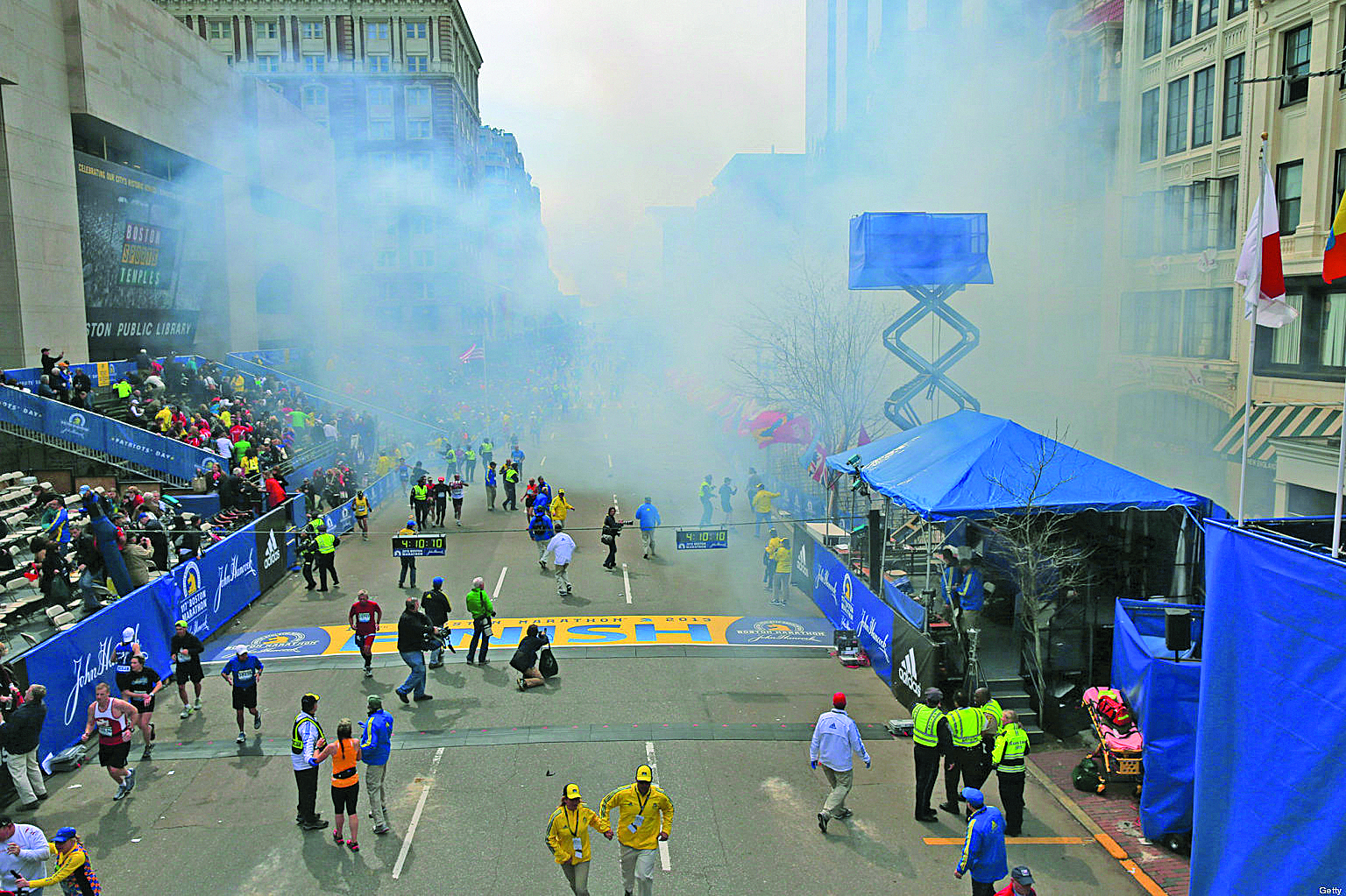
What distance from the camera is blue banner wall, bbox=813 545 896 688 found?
12477 mm

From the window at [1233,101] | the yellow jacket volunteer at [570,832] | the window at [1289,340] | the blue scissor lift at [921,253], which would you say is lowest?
the yellow jacket volunteer at [570,832]

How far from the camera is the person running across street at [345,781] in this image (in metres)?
8.04

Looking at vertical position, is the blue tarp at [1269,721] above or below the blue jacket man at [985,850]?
above

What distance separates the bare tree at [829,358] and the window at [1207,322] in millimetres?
7632

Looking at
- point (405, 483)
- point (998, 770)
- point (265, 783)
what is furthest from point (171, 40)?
point (998, 770)

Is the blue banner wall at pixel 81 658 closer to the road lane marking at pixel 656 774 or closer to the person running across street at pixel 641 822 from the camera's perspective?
the road lane marking at pixel 656 774

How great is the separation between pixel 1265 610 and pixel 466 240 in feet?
166

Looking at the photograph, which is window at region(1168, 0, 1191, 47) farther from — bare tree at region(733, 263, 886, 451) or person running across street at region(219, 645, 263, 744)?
person running across street at region(219, 645, 263, 744)

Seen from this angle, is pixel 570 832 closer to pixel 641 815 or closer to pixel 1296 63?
pixel 641 815

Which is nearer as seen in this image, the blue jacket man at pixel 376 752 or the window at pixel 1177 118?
the blue jacket man at pixel 376 752

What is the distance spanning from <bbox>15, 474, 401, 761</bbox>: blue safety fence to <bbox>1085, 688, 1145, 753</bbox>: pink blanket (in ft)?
34.0

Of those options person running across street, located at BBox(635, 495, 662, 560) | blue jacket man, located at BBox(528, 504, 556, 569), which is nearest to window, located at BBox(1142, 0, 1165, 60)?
person running across street, located at BBox(635, 495, 662, 560)

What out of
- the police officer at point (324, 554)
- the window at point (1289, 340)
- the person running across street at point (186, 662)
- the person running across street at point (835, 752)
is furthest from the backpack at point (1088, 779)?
the window at point (1289, 340)

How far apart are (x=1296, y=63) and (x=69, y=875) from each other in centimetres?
2377
